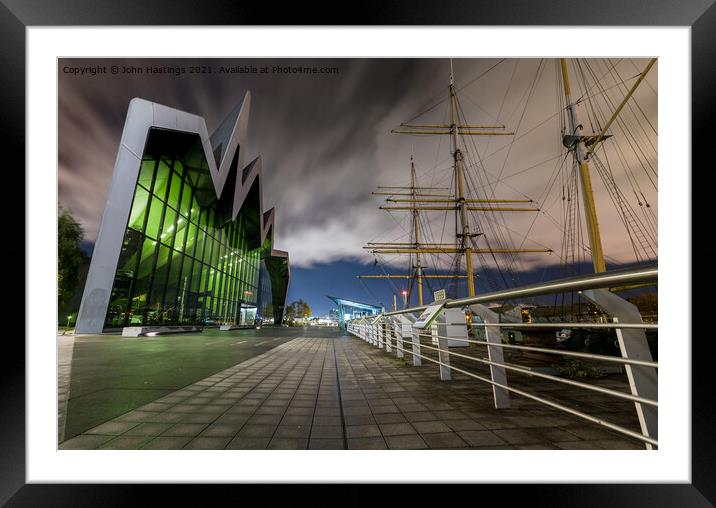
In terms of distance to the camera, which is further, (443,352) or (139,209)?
(139,209)

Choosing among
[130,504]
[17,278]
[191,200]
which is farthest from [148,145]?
[130,504]

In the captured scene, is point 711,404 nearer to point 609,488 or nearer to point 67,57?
point 609,488

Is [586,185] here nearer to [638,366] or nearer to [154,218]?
[638,366]

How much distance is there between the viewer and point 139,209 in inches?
492

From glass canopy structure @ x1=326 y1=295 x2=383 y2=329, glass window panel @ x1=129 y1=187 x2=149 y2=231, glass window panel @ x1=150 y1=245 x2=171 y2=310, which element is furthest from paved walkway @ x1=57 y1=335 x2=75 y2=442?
glass canopy structure @ x1=326 y1=295 x2=383 y2=329

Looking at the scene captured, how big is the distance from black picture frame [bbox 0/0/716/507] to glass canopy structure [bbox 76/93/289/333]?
12005 millimetres

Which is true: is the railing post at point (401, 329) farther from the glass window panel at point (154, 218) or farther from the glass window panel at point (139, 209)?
the glass window panel at point (154, 218)

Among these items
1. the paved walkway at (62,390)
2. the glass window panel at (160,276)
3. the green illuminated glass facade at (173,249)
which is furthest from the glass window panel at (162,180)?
the paved walkway at (62,390)

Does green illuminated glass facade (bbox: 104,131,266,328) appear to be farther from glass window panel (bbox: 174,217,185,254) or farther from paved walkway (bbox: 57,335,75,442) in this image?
paved walkway (bbox: 57,335,75,442)

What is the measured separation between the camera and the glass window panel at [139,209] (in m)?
12.1

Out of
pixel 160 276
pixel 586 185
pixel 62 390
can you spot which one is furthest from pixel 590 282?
pixel 160 276

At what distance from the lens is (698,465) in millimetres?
1644
